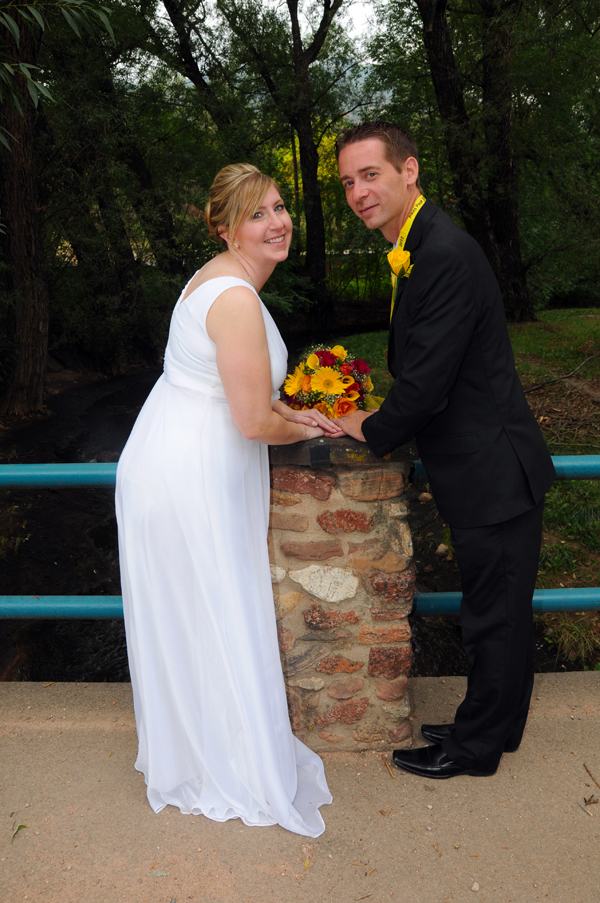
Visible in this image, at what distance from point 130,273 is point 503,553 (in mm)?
12279

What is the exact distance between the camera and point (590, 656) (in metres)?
4.98

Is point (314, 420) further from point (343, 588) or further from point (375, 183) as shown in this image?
point (375, 183)

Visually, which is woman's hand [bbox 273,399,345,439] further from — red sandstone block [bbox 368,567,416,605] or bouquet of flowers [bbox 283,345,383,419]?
red sandstone block [bbox 368,567,416,605]

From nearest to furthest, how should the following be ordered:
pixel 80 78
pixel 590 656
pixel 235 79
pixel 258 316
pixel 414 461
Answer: pixel 258 316 → pixel 414 461 → pixel 590 656 → pixel 80 78 → pixel 235 79

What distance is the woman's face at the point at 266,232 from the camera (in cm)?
227

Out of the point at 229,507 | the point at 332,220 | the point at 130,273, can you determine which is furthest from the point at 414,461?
the point at 332,220

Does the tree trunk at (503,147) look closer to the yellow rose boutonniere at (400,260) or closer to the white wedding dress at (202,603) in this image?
the yellow rose boutonniere at (400,260)

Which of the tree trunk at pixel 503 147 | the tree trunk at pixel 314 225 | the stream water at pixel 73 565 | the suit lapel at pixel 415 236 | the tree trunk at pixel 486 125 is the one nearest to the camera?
the suit lapel at pixel 415 236

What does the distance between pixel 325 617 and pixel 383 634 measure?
0.75 feet

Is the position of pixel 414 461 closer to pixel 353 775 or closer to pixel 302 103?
pixel 353 775

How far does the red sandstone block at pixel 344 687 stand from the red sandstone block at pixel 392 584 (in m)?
0.36

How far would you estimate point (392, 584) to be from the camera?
2.49 metres

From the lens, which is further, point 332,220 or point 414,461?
→ point 332,220

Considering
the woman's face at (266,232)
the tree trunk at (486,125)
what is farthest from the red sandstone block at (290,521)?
the tree trunk at (486,125)
